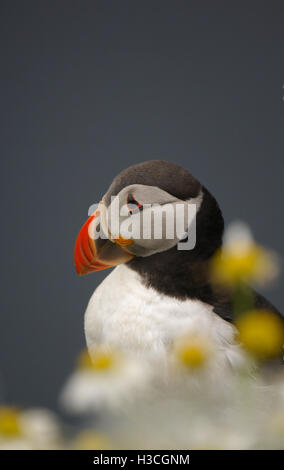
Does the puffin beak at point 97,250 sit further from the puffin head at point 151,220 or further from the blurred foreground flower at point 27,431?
the blurred foreground flower at point 27,431

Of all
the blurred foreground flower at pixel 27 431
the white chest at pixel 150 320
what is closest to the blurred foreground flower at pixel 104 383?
the blurred foreground flower at pixel 27 431

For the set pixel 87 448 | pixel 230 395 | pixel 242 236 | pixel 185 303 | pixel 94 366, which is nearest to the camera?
pixel 87 448

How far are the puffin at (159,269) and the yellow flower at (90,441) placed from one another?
625 millimetres

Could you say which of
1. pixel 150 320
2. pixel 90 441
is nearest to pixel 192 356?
pixel 90 441

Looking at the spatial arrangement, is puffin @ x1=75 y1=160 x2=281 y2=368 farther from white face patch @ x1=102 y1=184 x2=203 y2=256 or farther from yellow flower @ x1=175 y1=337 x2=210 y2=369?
yellow flower @ x1=175 y1=337 x2=210 y2=369

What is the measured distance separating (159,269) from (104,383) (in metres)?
0.61

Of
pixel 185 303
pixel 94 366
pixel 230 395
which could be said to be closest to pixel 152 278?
pixel 185 303

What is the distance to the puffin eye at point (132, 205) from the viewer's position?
100cm

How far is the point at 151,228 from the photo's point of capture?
0.99 metres

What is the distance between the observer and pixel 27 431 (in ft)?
1.15

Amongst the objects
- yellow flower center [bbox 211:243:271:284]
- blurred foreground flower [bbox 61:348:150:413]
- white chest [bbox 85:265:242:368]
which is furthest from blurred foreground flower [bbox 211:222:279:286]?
white chest [bbox 85:265:242:368]

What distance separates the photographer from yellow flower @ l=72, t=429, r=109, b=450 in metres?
0.31
